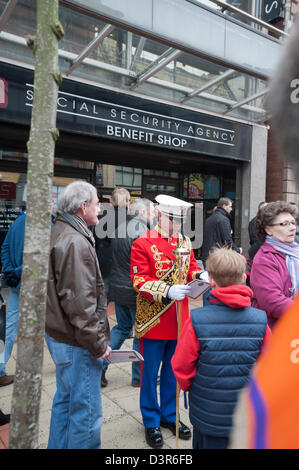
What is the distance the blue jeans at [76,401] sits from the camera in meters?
2.20

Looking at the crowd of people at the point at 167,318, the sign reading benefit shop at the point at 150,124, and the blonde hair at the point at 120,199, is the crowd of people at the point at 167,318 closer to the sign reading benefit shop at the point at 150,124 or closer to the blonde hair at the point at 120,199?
the blonde hair at the point at 120,199

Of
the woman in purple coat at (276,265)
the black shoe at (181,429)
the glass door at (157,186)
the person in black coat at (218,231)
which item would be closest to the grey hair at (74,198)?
the woman in purple coat at (276,265)

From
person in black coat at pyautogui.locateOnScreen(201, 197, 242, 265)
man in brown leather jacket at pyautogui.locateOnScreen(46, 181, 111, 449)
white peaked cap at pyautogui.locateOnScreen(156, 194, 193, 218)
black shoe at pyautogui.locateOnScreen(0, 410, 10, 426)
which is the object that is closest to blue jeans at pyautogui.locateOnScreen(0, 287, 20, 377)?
black shoe at pyautogui.locateOnScreen(0, 410, 10, 426)

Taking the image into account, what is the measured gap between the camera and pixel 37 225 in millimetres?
1312

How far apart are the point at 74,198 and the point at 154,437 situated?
188 cm

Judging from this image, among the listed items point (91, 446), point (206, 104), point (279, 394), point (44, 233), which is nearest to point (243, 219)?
point (206, 104)

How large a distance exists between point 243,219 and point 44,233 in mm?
8894

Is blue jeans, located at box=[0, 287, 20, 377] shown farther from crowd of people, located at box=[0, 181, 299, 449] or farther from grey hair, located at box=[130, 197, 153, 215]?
grey hair, located at box=[130, 197, 153, 215]

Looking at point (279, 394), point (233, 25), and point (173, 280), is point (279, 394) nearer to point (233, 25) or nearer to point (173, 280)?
point (173, 280)

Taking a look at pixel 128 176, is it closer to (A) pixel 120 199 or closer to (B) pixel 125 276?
(A) pixel 120 199

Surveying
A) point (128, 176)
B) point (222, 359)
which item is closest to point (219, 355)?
point (222, 359)

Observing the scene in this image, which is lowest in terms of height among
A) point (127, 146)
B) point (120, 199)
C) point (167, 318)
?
point (167, 318)

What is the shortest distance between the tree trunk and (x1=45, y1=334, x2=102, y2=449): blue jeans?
2.77ft

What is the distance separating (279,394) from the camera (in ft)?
1.80
